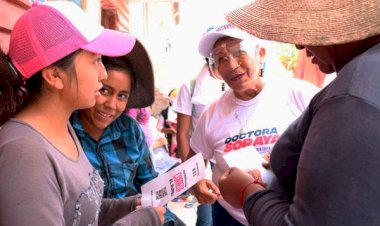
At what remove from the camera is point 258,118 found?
1.85 metres

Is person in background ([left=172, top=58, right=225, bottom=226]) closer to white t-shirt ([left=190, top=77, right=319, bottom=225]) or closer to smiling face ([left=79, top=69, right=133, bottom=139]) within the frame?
white t-shirt ([left=190, top=77, right=319, bottom=225])

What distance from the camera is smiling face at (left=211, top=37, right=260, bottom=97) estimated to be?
73.6 inches

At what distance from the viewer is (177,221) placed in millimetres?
1740

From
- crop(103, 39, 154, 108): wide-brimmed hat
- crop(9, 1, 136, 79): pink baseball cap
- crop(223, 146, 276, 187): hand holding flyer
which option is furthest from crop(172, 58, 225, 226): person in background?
crop(9, 1, 136, 79): pink baseball cap

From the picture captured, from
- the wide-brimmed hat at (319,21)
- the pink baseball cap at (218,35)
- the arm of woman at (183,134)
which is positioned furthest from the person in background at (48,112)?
the arm of woman at (183,134)

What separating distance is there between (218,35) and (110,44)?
2.72 feet

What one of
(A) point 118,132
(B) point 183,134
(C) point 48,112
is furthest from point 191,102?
(C) point 48,112

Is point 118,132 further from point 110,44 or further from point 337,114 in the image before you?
point 337,114

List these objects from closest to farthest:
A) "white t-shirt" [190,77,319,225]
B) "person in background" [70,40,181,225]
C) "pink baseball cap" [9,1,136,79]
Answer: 1. "pink baseball cap" [9,1,136,79]
2. "person in background" [70,40,181,225]
3. "white t-shirt" [190,77,319,225]

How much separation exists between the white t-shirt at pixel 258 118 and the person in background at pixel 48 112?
81 cm

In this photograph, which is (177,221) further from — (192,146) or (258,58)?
(258,58)

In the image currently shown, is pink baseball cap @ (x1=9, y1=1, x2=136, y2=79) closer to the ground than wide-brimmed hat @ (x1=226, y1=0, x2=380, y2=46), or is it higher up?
closer to the ground

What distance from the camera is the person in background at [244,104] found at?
5.99ft

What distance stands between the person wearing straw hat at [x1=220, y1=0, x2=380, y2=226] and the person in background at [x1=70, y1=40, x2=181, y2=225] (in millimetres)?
955
